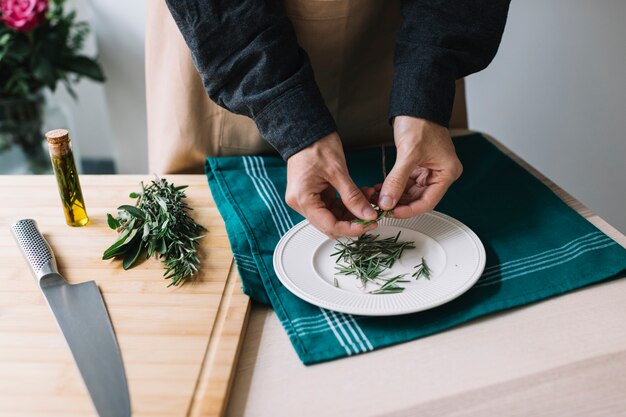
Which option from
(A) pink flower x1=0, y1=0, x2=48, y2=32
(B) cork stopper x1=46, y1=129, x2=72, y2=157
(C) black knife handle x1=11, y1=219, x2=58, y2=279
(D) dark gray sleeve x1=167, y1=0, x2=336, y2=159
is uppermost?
(D) dark gray sleeve x1=167, y1=0, x2=336, y2=159

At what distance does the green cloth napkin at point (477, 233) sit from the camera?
722mm

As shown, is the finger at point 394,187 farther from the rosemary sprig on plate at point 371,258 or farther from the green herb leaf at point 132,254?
the green herb leaf at point 132,254

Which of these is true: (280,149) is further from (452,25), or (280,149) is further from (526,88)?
(526,88)

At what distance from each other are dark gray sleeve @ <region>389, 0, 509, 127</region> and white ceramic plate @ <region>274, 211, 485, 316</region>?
0.16 metres

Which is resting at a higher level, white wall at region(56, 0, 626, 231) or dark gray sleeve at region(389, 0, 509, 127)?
dark gray sleeve at region(389, 0, 509, 127)

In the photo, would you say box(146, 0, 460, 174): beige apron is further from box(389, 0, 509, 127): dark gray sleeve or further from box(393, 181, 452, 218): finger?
box(393, 181, 452, 218): finger

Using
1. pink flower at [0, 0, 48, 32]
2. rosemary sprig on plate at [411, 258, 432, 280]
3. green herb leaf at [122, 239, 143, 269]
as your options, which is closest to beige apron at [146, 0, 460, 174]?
green herb leaf at [122, 239, 143, 269]

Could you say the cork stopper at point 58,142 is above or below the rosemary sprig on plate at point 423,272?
above

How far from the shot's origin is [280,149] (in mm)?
847

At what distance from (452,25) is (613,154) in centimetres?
74

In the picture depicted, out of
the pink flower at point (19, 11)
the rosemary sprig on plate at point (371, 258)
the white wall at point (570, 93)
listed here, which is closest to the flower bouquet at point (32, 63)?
the pink flower at point (19, 11)

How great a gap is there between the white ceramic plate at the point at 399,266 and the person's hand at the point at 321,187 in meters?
0.04

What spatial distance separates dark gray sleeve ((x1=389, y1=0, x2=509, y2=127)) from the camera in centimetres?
88

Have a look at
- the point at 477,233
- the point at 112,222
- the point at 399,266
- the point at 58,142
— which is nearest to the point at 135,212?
the point at 112,222
